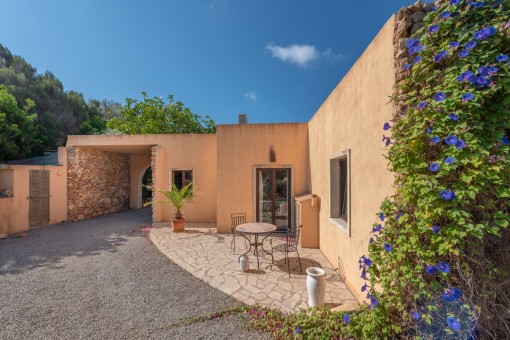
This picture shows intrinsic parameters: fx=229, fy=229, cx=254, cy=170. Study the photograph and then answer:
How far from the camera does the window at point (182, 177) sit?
1021 cm

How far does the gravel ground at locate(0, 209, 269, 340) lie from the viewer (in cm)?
314

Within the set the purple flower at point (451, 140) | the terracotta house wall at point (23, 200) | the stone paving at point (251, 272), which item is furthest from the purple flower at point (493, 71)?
the terracotta house wall at point (23, 200)

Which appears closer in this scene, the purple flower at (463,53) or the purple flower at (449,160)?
the purple flower at (449,160)

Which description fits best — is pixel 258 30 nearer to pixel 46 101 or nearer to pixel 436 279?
pixel 436 279

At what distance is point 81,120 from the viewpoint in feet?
80.6

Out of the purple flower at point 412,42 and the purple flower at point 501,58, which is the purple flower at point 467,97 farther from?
the purple flower at point 412,42

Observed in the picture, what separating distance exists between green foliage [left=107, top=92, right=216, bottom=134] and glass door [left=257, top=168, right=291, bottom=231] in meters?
16.3

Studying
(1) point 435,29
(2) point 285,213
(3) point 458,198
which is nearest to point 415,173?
(3) point 458,198

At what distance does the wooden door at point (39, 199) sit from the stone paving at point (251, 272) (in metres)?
5.39

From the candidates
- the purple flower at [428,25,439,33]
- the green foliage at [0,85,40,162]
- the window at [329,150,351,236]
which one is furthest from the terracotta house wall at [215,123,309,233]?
the green foliage at [0,85,40,162]

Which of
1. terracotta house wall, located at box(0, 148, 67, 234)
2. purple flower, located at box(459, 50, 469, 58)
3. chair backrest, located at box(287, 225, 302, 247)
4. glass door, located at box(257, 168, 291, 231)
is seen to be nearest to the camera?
purple flower, located at box(459, 50, 469, 58)

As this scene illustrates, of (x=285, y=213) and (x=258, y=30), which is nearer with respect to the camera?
(x=285, y=213)

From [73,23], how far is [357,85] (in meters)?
11.3

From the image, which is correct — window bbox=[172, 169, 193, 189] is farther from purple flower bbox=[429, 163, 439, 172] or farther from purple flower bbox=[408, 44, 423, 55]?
purple flower bbox=[429, 163, 439, 172]
